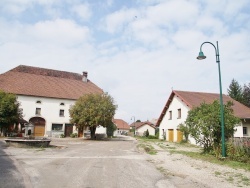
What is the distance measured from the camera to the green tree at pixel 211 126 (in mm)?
15781

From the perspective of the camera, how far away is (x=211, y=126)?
52.0 feet

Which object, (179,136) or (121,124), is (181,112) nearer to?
(179,136)

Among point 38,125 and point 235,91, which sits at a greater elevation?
point 235,91

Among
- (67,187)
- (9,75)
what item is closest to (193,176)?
(67,187)

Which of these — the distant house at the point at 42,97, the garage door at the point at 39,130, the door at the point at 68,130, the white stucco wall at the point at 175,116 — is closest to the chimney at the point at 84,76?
the distant house at the point at 42,97

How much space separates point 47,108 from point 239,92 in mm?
35735

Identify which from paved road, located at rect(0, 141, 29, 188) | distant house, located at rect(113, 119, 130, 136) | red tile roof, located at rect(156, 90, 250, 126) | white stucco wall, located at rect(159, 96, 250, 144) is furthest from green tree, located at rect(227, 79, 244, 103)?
distant house, located at rect(113, 119, 130, 136)

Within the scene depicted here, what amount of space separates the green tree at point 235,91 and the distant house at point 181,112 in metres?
13.3

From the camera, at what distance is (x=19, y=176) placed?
8258 mm

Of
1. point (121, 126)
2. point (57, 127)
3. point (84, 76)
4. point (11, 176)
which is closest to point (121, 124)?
point (121, 126)

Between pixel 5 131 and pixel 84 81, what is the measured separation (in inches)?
869

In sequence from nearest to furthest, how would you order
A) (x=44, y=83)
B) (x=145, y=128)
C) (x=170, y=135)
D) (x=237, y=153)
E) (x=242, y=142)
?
(x=237, y=153) → (x=242, y=142) → (x=170, y=135) → (x=44, y=83) → (x=145, y=128)

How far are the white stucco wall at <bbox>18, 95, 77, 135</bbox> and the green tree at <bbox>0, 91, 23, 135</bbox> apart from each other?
6.28m

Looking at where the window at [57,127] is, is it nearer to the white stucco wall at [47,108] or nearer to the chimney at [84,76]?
the white stucco wall at [47,108]
